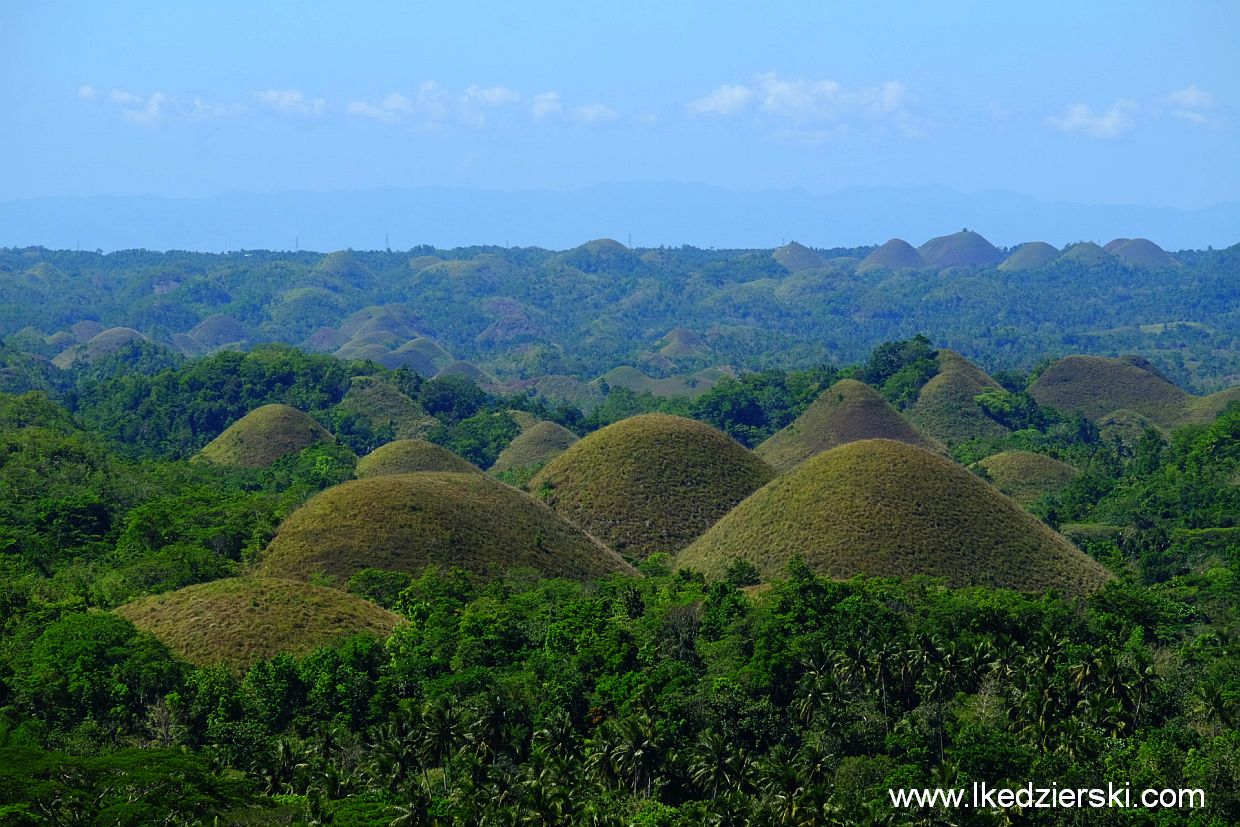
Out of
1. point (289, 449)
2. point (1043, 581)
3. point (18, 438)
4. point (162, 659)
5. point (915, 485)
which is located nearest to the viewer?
point (162, 659)

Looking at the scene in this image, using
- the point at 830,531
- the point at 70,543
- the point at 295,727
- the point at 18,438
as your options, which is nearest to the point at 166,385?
the point at 18,438

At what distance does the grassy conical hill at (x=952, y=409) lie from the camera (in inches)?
6845

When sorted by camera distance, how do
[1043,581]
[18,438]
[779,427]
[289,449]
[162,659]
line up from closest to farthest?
[162,659] < [1043,581] < [18,438] < [289,449] < [779,427]

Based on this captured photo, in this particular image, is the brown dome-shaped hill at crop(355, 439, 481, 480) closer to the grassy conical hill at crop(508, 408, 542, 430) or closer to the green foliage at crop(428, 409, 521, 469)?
the green foliage at crop(428, 409, 521, 469)

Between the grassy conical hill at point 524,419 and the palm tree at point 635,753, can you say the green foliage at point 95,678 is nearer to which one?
the palm tree at point 635,753

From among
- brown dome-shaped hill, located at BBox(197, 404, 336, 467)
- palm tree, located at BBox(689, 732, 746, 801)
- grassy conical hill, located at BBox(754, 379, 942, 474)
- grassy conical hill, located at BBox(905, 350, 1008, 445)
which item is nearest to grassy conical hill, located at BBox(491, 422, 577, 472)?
brown dome-shaped hill, located at BBox(197, 404, 336, 467)

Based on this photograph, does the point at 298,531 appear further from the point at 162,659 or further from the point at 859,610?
the point at 859,610

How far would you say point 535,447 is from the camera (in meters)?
157

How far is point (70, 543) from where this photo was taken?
304 ft

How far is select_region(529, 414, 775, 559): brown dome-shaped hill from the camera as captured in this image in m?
103

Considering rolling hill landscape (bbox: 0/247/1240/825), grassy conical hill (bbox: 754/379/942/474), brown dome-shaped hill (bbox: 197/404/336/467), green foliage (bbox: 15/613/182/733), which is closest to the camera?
rolling hill landscape (bbox: 0/247/1240/825)

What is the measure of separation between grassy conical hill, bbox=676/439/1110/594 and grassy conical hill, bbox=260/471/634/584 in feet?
27.7

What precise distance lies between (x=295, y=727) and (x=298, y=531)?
31417mm

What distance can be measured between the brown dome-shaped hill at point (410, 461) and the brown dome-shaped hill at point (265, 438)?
17.9 m
